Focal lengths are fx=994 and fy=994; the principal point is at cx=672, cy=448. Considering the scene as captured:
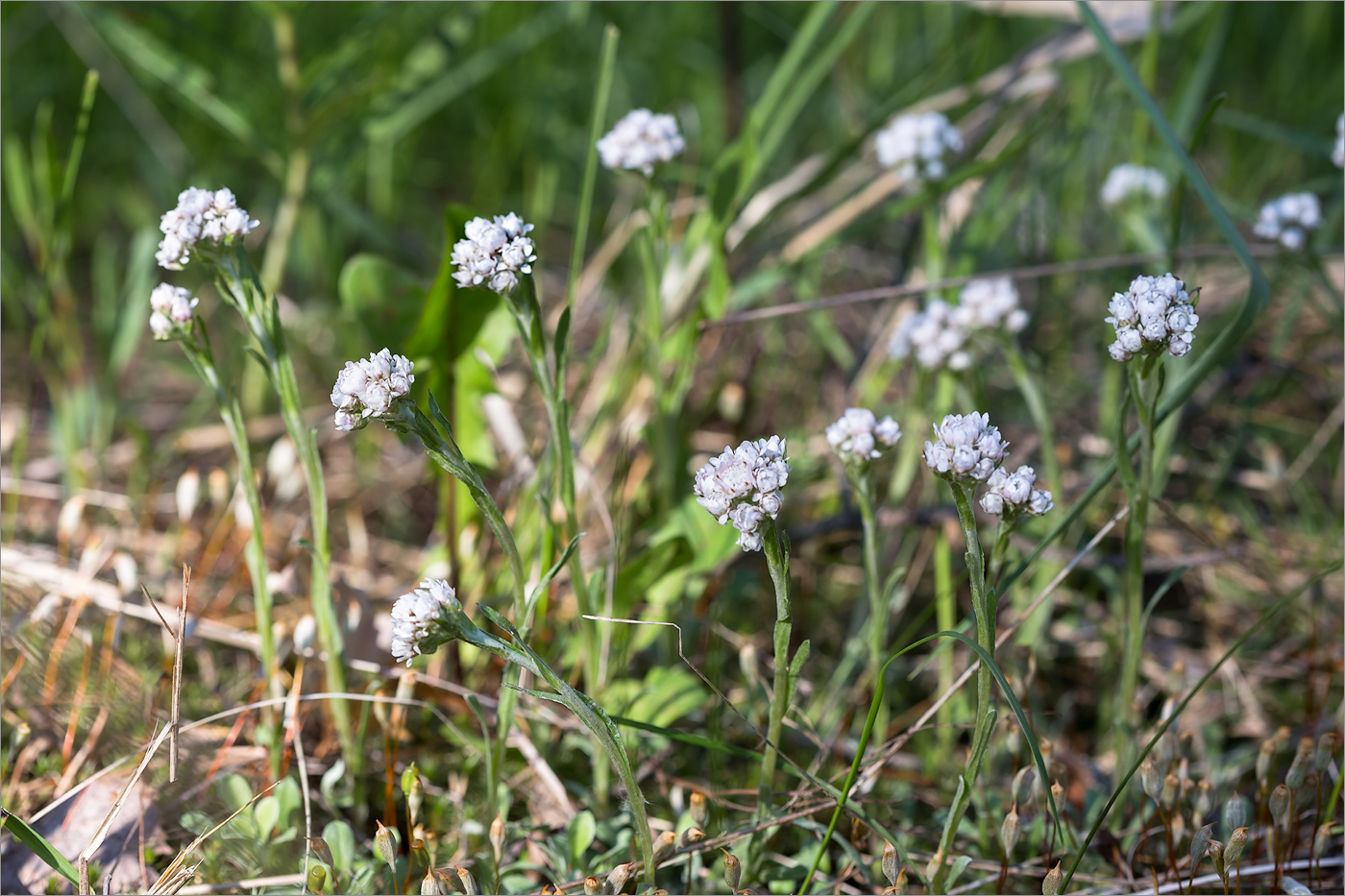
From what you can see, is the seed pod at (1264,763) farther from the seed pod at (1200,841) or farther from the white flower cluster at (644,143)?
the white flower cluster at (644,143)

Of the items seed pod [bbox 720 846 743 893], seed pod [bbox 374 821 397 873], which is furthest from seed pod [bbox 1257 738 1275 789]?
seed pod [bbox 374 821 397 873]

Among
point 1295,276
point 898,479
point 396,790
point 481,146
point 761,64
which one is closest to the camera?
point 396,790

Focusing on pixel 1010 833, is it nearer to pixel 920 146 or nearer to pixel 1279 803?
pixel 1279 803

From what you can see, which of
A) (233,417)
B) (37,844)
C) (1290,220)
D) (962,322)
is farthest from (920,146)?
(37,844)

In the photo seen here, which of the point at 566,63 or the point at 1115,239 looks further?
the point at 566,63

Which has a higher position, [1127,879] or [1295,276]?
[1295,276]

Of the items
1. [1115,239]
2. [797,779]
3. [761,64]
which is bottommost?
[797,779]

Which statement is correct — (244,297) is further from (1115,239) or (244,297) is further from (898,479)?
(1115,239)

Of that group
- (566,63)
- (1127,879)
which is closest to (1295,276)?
(1127,879)
